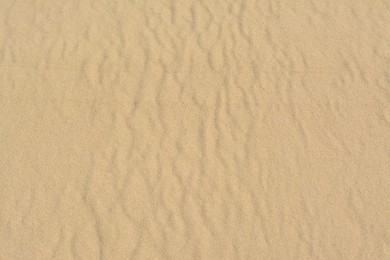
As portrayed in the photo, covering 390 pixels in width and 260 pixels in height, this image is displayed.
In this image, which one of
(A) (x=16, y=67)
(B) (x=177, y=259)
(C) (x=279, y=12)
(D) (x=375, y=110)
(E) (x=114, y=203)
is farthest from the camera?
(C) (x=279, y=12)

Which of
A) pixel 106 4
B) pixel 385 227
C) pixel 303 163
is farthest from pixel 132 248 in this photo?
pixel 106 4

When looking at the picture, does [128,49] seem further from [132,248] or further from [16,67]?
[132,248]

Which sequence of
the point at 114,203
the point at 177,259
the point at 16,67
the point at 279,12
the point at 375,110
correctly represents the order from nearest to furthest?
the point at 177,259, the point at 114,203, the point at 375,110, the point at 16,67, the point at 279,12

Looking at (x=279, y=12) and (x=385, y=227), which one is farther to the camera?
(x=279, y=12)

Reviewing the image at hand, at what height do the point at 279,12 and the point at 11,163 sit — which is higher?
the point at 279,12

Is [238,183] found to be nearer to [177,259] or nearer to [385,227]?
[177,259]

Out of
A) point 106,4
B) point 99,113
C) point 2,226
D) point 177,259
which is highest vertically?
point 106,4

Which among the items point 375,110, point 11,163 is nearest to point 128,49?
point 11,163
